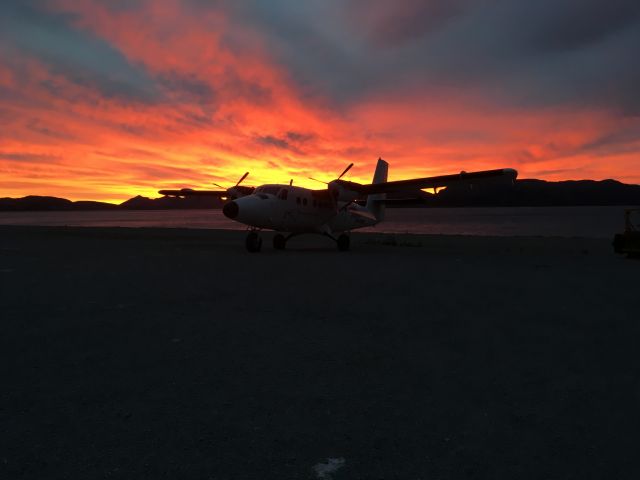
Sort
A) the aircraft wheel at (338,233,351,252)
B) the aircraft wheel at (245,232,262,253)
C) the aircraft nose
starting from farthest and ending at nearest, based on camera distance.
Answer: the aircraft wheel at (338,233,351,252)
the aircraft wheel at (245,232,262,253)
the aircraft nose

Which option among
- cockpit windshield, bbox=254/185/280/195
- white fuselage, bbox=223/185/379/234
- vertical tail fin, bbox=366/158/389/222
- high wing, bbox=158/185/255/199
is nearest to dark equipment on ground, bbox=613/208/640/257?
white fuselage, bbox=223/185/379/234

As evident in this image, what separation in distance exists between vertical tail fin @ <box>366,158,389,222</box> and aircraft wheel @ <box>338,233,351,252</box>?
6596 millimetres

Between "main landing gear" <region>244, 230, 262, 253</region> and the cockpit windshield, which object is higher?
the cockpit windshield

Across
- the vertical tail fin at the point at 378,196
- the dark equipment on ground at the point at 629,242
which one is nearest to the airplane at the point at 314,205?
the vertical tail fin at the point at 378,196

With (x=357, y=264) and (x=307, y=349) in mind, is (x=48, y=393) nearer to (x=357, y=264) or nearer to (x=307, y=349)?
(x=307, y=349)

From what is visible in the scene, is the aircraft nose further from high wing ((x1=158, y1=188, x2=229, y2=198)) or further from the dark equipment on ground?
the dark equipment on ground

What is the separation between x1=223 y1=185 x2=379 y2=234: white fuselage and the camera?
19.2 m

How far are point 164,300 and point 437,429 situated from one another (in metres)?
6.82

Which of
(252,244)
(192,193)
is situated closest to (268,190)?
(252,244)

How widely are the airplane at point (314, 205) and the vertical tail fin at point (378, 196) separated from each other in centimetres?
248

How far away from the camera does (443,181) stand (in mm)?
21344

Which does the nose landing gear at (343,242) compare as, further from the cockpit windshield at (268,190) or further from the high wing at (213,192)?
the high wing at (213,192)

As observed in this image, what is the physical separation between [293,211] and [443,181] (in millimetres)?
7618

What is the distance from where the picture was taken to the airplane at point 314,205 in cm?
1939
